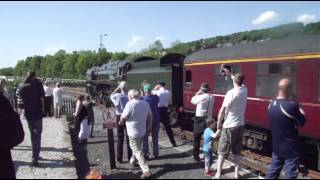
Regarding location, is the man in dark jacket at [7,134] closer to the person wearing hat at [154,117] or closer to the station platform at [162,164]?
the station platform at [162,164]

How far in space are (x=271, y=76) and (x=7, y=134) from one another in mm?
7769

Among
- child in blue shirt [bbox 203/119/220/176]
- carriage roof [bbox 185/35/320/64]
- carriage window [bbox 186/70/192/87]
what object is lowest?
child in blue shirt [bbox 203/119/220/176]

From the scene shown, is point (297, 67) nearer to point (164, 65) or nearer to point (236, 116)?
point (236, 116)

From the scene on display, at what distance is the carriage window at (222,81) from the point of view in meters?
13.8

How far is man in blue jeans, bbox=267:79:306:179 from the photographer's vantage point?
701cm

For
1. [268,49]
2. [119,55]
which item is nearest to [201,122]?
[268,49]

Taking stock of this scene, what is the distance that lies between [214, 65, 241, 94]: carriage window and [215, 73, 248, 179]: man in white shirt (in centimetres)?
550

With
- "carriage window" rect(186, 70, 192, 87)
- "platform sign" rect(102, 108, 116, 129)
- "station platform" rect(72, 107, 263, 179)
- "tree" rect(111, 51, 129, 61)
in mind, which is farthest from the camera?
"tree" rect(111, 51, 129, 61)

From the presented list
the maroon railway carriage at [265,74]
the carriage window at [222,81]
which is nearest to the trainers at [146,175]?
the maroon railway carriage at [265,74]

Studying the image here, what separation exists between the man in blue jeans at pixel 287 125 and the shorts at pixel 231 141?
3.66 feet

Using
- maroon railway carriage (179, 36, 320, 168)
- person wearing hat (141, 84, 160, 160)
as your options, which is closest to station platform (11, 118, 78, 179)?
person wearing hat (141, 84, 160, 160)

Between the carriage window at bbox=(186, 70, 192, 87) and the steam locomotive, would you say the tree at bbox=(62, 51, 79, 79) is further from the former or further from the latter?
the carriage window at bbox=(186, 70, 192, 87)

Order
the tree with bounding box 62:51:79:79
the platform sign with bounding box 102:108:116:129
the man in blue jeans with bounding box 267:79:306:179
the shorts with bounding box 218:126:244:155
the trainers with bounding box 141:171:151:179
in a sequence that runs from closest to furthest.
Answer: the man in blue jeans with bounding box 267:79:306:179, the shorts with bounding box 218:126:244:155, the trainers with bounding box 141:171:151:179, the platform sign with bounding box 102:108:116:129, the tree with bounding box 62:51:79:79

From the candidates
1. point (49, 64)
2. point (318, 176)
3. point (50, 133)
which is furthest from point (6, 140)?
point (49, 64)
